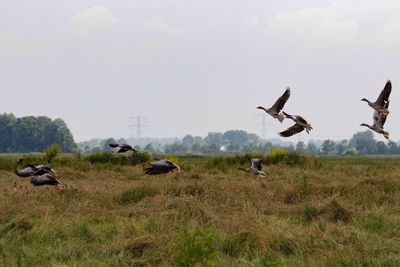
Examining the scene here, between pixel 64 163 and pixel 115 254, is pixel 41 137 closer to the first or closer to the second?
pixel 64 163

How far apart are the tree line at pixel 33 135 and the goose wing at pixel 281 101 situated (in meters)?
101

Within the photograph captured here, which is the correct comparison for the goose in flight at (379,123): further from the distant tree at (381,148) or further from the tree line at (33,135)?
the distant tree at (381,148)

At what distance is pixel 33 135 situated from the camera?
362 feet

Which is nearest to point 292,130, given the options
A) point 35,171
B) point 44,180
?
point 44,180

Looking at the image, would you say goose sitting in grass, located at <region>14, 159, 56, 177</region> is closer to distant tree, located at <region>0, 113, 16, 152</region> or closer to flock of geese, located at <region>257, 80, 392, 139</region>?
flock of geese, located at <region>257, 80, 392, 139</region>

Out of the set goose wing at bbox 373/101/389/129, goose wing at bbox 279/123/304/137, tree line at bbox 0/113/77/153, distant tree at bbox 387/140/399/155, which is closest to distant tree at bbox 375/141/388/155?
distant tree at bbox 387/140/399/155

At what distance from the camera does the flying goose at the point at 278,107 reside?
11.0 meters

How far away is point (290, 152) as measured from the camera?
99.2 ft

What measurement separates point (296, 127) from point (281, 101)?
2.40ft

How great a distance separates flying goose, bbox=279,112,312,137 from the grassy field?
159 centimetres

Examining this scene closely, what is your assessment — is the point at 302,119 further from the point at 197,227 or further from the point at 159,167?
the point at 197,227

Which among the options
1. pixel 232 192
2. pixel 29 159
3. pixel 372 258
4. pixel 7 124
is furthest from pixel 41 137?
pixel 372 258

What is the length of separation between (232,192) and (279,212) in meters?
2.05

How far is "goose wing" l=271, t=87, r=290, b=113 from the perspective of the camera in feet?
38.9
